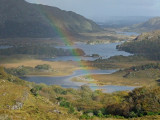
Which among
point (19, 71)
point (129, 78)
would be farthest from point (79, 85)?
point (19, 71)

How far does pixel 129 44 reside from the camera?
582ft

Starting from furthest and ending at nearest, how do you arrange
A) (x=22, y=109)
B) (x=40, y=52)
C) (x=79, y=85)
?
(x=40, y=52) → (x=79, y=85) → (x=22, y=109)

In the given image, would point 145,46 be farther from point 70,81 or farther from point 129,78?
point 70,81

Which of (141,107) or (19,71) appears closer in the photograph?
(141,107)

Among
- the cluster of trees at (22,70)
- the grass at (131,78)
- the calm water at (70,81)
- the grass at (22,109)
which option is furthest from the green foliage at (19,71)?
the grass at (22,109)

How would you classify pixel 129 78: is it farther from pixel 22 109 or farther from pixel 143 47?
pixel 143 47

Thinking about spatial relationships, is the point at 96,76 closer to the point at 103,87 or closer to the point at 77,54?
the point at 103,87

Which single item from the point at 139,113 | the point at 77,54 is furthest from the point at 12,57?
the point at 139,113

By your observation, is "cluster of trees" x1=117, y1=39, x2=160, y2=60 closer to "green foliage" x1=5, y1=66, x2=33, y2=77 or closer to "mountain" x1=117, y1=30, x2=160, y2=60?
"mountain" x1=117, y1=30, x2=160, y2=60

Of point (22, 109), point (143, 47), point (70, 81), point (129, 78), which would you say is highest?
point (22, 109)

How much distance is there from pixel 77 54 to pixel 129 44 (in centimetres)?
4019

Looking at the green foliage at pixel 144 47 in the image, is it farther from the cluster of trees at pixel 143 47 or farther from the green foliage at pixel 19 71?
the green foliage at pixel 19 71

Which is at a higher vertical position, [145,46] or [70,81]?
[145,46]

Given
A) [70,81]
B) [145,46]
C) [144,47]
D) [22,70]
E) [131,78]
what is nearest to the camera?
[70,81]
